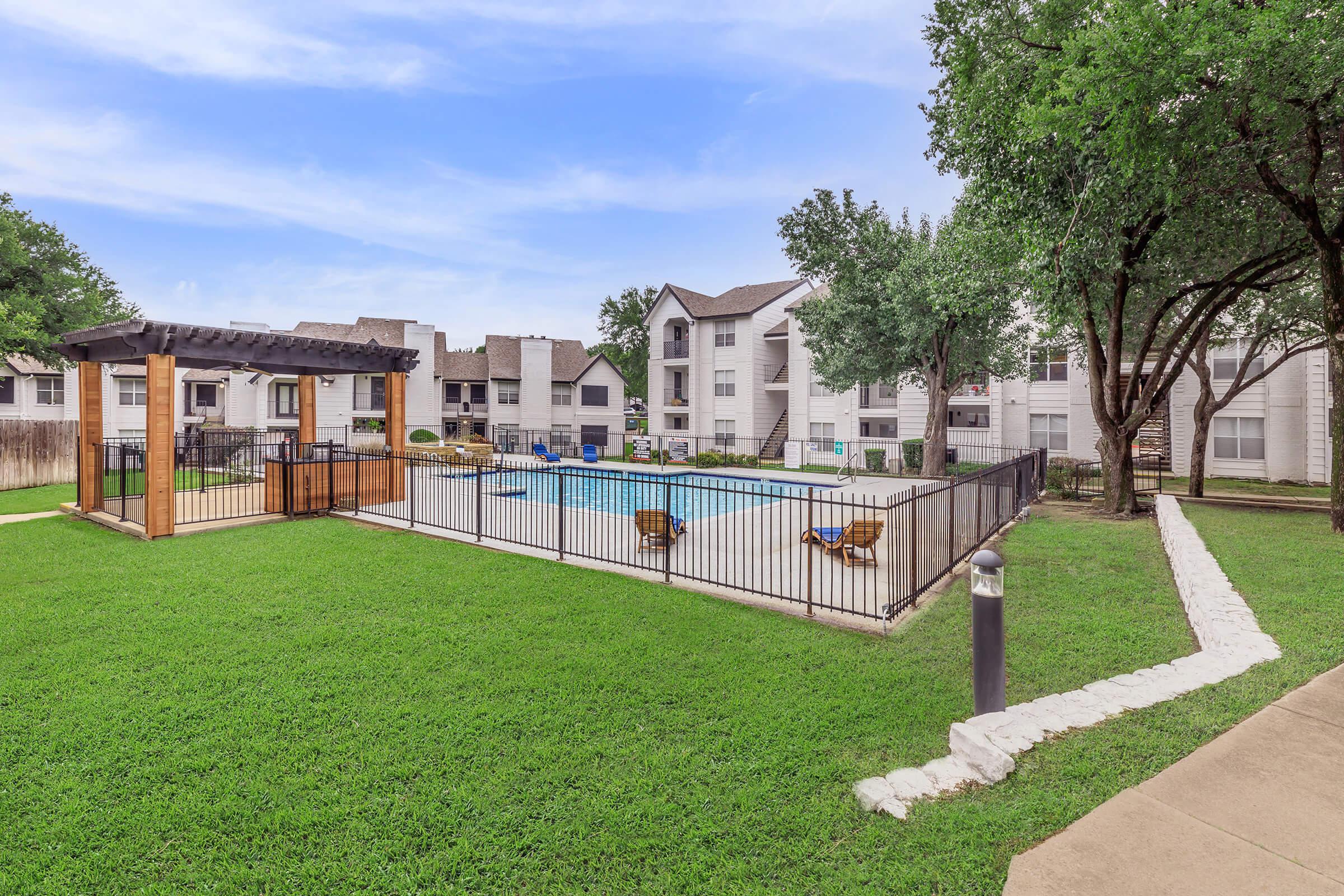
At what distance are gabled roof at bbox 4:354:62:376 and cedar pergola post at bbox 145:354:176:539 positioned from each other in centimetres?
3252

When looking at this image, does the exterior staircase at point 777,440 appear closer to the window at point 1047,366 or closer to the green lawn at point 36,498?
the window at point 1047,366

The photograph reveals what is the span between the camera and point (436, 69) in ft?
53.7

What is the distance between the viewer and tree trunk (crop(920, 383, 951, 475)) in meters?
23.7

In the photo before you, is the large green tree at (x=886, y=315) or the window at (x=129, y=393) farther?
the window at (x=129, y=393)

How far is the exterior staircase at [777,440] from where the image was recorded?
35.0m

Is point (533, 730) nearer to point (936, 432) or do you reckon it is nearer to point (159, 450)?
point (159, 450)

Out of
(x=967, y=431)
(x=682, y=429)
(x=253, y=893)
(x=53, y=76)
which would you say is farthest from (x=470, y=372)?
(x=253, y=893)

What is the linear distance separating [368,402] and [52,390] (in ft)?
55.8

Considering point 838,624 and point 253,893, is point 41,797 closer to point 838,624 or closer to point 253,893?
point 253,893

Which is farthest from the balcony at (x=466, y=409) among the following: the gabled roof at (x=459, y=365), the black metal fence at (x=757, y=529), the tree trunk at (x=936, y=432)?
the tree trunk at (x=936, y=432)

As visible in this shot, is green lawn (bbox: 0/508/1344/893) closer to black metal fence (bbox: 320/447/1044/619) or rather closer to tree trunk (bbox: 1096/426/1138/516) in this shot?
black metal fence (bbox: 320/447/1044/619)

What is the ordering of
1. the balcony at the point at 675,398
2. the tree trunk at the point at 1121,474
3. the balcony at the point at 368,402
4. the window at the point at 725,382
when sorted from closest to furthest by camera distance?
the tree trunk at the point at 1121,474
the window at the point at 725,382
the balcony at the point at 675,398
the balcony at the point at 368,402

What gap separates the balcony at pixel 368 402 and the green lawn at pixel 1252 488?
40149mm

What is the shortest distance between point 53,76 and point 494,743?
21762 millimetres
